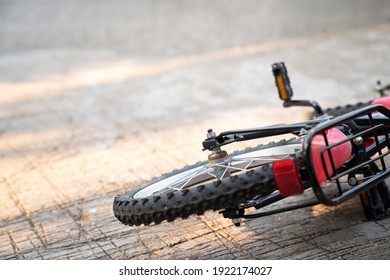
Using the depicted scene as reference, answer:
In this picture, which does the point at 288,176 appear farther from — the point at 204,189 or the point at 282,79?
the point at 282,79

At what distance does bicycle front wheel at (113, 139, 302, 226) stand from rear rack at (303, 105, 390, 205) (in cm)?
20

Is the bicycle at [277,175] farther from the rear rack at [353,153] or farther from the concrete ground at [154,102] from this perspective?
the concrete ground at [154,102]

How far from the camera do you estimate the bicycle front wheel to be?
273 cm

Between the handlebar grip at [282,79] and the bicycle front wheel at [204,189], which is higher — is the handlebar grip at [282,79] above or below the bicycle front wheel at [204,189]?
above

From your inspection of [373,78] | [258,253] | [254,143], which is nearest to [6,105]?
[254,143]

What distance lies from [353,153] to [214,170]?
713 millimetres

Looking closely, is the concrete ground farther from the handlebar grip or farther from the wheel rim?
the handlebar grip

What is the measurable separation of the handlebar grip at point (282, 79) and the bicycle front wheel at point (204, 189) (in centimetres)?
62

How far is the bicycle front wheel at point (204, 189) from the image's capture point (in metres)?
2.73

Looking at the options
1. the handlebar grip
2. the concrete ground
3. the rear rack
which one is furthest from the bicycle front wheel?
the handlebar grip

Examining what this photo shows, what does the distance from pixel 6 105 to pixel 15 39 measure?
4850 millimetres

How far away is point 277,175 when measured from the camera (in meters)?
2.71

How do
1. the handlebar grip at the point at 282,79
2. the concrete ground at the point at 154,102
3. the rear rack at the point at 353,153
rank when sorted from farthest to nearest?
the handlebar grip at the point at 282,79 < the concrete ground at the point at 154,102 < the rear rack at the point at 353,153

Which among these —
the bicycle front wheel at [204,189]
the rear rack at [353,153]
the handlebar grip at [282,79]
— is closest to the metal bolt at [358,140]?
the rear rack at [353,153]
